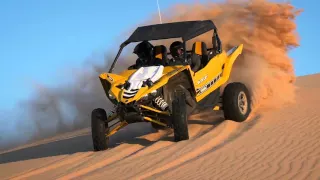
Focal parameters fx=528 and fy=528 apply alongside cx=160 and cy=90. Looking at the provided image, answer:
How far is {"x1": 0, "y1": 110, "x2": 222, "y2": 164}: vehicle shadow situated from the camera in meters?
11.0

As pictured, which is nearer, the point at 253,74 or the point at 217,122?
the point at 217,122

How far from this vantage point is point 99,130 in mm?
9797

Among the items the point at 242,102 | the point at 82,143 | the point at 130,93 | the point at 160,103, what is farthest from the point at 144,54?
the point at 82,143

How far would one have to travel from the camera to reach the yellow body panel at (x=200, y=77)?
9258mm

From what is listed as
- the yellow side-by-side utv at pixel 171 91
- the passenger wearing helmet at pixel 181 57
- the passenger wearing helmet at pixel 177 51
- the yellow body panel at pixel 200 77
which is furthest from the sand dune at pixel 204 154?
the passenger wearing helmet at pixel 177 51

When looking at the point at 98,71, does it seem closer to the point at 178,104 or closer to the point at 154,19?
the point at 154,19

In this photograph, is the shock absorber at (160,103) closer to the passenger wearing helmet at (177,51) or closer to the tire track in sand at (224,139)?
the tire track in sand at (224,139)

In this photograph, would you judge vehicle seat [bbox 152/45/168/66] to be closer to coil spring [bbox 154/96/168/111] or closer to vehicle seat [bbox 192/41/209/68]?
vehicle seat [bbox 192/41/209/68]

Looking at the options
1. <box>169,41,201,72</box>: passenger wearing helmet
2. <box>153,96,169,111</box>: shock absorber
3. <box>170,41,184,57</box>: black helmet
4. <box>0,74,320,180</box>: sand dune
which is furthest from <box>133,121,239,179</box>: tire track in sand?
<box>170,41,184,57</box>: black helmet

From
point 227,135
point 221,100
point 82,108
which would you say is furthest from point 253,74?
point 82,108

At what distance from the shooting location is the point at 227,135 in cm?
971

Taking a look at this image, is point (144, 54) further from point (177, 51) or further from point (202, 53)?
point (202, 53)

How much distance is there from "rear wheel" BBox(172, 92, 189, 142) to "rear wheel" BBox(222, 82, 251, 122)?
5.00 feet

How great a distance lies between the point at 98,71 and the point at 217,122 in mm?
6930
